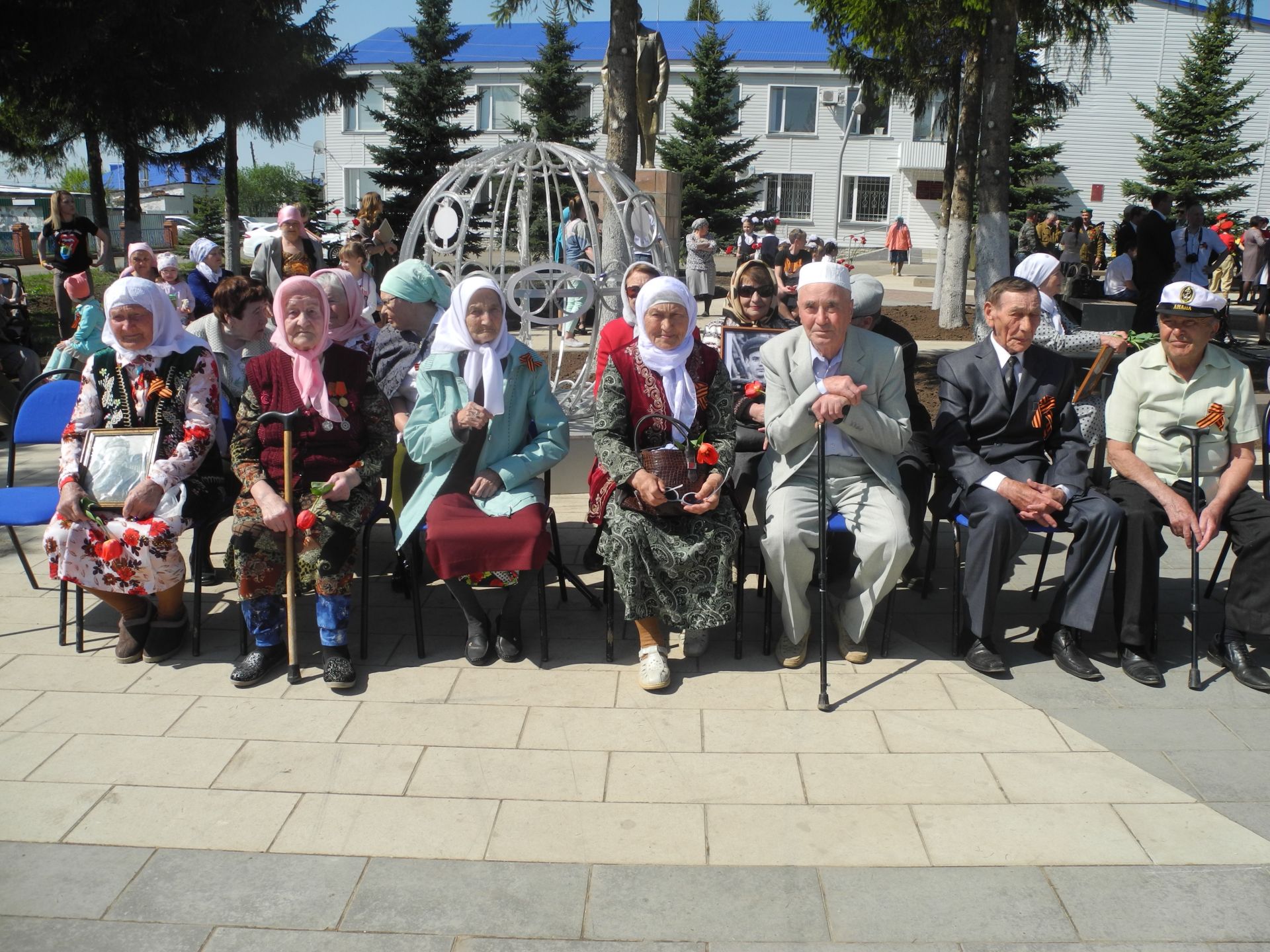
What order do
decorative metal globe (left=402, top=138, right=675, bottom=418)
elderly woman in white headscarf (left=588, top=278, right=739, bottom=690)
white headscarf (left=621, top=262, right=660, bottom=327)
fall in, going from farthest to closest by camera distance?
decorative metal globe (left=402, top=138, right=675, bottom=418)
white headscarf (left=621, top=262, right=660, bottom=327)
elderly woman in white headscarf (left=588, top=278, right=739, bottom=690)

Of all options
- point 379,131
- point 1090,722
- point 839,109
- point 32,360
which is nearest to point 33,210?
point 379,131

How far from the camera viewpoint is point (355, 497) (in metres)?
4.37

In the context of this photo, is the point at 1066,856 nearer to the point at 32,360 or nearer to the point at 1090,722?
the point at 1090,722

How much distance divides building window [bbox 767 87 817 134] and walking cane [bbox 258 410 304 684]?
124 feet

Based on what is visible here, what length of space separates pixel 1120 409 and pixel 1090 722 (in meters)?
1.45

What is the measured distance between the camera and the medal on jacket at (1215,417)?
14.5 ft

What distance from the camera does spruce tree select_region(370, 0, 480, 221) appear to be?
989 inches

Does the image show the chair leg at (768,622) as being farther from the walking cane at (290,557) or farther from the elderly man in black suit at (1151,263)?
the elderly man in black suit at (1151,263)

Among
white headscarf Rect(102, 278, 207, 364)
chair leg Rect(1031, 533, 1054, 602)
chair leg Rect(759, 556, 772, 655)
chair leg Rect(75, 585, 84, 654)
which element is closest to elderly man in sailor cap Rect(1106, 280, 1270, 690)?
chair leg Rect(1031, 533, 1054, 602)

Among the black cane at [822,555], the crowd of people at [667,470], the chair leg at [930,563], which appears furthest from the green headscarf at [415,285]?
the chair leg at [930,563]

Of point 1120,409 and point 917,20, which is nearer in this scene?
point 1120,409

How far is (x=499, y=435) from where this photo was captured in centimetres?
456

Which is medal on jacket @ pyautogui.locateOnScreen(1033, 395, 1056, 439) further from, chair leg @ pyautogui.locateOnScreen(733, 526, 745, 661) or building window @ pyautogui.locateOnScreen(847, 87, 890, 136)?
building window @ pyautogui.locateOnScreen(847, 87, 890, 136)

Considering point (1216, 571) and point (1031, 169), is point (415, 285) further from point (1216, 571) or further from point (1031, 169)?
point (1031, 169)
